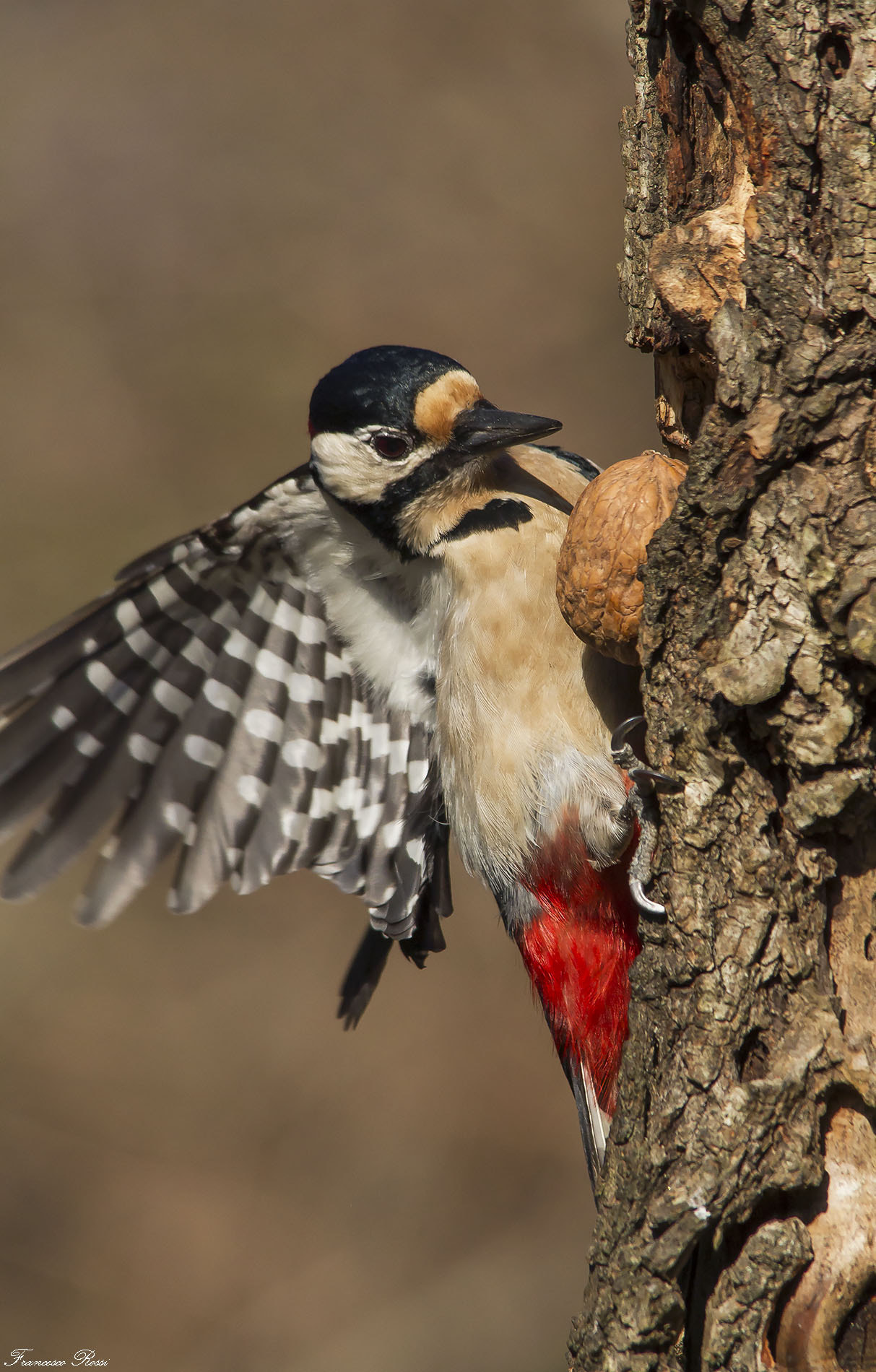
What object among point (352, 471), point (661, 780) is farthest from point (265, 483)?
point (661, 780)

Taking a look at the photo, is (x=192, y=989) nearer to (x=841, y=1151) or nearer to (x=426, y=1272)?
(x=426, y=1272)

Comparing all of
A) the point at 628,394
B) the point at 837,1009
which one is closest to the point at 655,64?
the point at 837,1009

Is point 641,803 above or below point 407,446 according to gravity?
below

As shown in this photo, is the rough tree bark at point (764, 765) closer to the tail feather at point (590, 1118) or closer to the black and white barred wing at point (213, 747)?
the tail feather at point (590, 1118)

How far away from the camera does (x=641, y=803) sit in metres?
1.98

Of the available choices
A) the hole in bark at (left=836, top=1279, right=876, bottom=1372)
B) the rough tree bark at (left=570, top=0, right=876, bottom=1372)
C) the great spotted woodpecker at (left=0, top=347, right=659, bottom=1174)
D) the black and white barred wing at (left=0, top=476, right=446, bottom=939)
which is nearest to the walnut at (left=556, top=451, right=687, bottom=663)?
the rough tree bark at (left=570, top=0, right=876, bottom=1372)

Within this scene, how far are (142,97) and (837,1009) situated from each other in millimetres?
5726

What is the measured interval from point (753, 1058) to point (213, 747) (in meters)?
1.42

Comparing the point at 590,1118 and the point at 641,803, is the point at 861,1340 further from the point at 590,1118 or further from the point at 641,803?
the point at 590,1118

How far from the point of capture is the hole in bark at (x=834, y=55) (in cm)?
157

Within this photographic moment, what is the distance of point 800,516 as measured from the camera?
5.18 ft

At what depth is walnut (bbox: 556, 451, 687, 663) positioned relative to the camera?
72.7 inches

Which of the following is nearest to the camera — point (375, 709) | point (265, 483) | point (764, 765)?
point (764, 765)

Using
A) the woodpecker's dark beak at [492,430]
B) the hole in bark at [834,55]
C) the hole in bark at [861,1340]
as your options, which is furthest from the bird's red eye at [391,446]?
the hole in bark at [861,1340]
